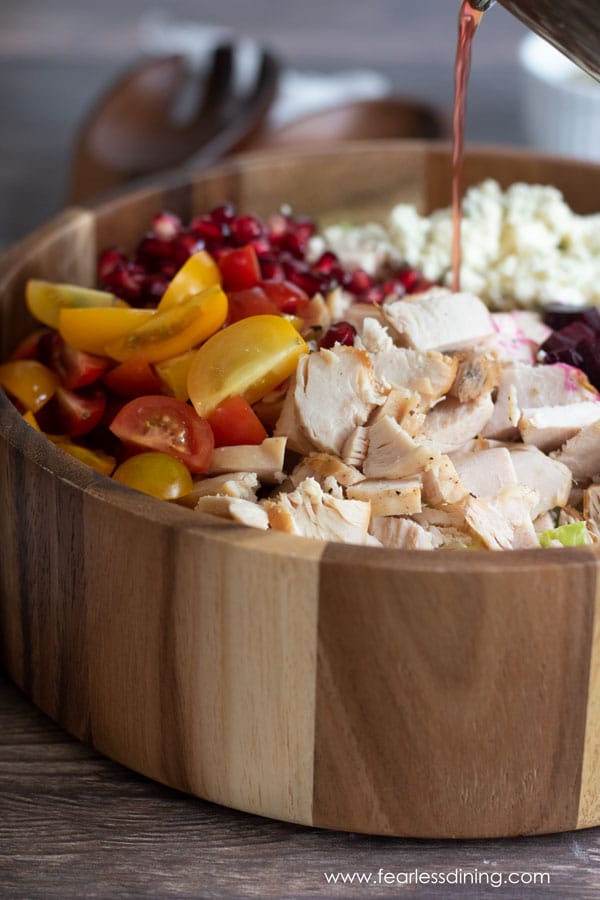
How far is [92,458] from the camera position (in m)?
1.85

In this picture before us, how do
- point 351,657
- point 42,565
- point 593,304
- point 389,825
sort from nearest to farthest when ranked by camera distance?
1. point 351,657
2. point 389,825
3. point 42,565
4. point 593,304

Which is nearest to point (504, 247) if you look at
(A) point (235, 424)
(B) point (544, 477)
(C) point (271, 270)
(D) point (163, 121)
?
(C) point (271, 270)

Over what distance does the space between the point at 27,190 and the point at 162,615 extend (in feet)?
9.82

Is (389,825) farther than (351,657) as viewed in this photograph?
Yes

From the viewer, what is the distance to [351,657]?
4.54ft

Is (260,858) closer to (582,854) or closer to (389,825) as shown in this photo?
(389,825)

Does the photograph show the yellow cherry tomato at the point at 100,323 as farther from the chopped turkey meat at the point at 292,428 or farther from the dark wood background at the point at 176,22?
the dark wood background at the point at 176,22

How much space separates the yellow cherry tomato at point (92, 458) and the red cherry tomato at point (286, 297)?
0.45 m

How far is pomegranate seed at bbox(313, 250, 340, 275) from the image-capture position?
2422mm

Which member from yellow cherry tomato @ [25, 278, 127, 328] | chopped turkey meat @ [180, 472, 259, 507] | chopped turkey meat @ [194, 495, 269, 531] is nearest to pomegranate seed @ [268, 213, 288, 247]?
yellow cherry tomato @ [25, 278, 127, 328]

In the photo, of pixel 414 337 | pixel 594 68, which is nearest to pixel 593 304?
pixel 414 337

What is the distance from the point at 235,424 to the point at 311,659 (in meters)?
0.52

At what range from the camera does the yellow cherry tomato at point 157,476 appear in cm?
169

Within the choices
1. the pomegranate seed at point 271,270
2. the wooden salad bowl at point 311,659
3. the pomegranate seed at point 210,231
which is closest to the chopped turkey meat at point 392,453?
the wooden salad bowl at point 311,659
